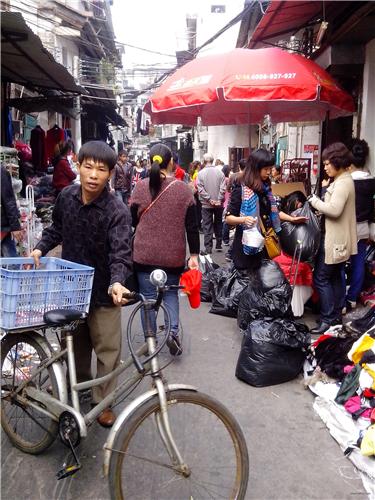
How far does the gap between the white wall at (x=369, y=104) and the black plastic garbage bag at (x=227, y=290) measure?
87.6 inches

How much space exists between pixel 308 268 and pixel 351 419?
7.42 ft

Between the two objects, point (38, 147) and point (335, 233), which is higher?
point (38, 147)

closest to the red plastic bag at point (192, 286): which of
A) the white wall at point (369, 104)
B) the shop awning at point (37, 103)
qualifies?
the white wall at point (369, 104)

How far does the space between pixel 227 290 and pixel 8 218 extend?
8.67ft

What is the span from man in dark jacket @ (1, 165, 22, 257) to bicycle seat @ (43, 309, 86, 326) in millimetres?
3025

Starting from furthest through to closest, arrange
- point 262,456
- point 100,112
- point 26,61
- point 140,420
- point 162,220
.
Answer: point 100,112 → point 26,61 → point 162,220 → point 262,456 → point 140,420

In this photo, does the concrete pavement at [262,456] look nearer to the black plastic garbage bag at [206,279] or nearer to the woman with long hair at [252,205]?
Result: the woman with long hair at [252,205]

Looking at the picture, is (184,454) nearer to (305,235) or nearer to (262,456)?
Result: (262,456)

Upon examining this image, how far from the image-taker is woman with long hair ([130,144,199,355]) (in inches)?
→ 157

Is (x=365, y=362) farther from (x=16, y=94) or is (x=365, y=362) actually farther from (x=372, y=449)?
(x=16, y=94)

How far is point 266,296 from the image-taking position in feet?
14.3

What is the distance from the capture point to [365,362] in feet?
10.8

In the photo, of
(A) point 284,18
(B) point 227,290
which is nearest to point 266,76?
(B) point 227,290

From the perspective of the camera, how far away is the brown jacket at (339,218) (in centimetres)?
463
